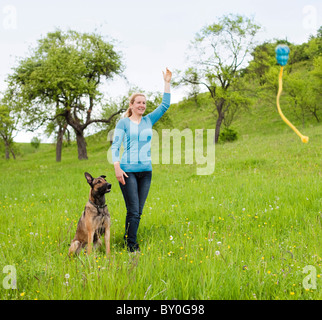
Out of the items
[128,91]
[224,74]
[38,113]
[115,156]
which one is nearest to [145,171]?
[115,156]

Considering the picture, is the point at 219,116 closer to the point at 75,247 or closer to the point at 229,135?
the point at 229,135

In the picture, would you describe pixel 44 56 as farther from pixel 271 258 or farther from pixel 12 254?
pixel 271 258

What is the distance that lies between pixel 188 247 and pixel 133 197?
3.99 feet

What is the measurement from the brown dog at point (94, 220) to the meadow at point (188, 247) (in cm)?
27

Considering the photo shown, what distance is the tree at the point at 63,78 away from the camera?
2325 centimetres

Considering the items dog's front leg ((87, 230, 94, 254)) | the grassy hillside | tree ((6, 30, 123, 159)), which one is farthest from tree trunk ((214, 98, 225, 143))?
dog's front leg ((87, 230, 94, 254))

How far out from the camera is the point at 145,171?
4.70 meters

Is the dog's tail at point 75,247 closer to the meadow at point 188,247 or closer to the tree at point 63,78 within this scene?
the meadow at point 188,247

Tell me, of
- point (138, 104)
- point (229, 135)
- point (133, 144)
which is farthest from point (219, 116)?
point (133, 144)

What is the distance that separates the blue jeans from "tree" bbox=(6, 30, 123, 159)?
65.7 ft

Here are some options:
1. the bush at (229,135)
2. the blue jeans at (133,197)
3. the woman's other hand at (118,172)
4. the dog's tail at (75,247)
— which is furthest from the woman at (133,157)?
the bush at (229,135)

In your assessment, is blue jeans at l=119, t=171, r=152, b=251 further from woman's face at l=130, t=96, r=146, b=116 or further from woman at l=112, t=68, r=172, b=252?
woman's face at l=130, t=96, r=146, b=116

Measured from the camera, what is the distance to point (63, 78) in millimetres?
21906
